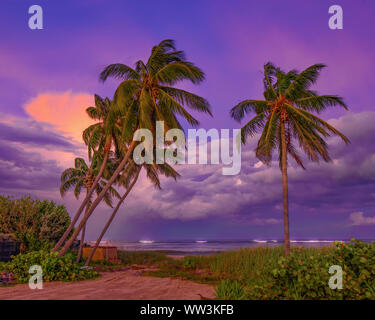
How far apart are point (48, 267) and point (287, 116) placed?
1384cm

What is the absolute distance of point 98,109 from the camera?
21.4 meters

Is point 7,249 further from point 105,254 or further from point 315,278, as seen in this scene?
point 315,278

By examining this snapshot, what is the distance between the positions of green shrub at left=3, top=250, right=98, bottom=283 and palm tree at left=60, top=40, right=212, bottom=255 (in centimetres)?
210

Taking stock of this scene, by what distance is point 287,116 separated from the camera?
17.6 metres

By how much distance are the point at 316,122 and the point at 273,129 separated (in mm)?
2211

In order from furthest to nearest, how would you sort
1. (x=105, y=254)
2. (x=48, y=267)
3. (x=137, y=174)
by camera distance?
(x=105, y=254), (x=137, y=174), (x=48, y=267)

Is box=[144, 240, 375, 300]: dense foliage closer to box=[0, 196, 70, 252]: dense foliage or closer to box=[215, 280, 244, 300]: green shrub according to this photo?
box=[215, 280, 244, 300]: green shrub

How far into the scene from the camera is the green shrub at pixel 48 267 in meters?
13.4

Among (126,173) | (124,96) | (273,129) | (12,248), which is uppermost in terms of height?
(124,96)

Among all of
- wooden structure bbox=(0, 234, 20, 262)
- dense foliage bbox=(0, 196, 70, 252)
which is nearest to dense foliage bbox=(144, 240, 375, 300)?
wooden structure bbox=(0, 234, 20, 262)

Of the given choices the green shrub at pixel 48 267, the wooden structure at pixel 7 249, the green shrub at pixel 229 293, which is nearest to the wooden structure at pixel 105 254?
the wooden structure at pixel 7 249

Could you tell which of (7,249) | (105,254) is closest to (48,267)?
(7,249)
